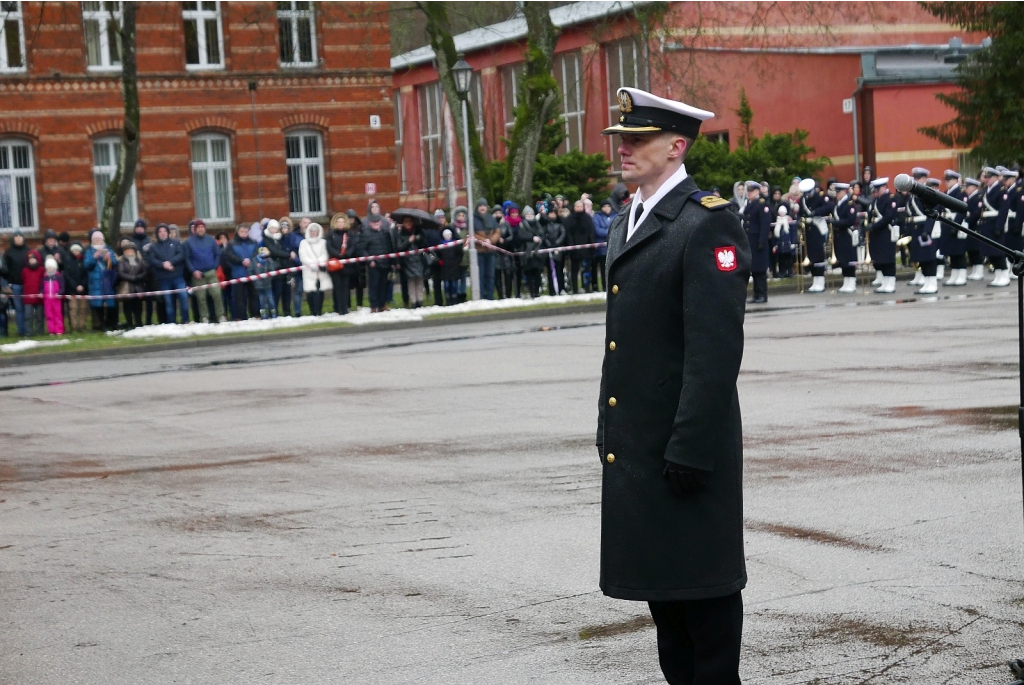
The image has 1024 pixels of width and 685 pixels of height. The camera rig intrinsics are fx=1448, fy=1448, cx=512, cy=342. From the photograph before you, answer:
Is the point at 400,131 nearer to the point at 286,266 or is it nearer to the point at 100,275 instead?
the point at 286,266

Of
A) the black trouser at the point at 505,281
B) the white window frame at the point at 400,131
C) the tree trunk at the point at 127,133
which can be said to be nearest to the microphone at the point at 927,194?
the black trouser at the point at 505,281

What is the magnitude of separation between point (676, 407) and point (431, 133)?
5322cm

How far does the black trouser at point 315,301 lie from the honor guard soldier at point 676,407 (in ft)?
73.0

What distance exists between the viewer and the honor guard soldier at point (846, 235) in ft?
87.0

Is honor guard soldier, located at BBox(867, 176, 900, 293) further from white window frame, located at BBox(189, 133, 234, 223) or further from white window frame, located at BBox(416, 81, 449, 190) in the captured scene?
white window frame, located at BBox(416, 81, 449, 190)

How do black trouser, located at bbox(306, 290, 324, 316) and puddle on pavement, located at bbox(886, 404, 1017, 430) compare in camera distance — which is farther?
black trouser, located at bbox(306, 290, 324, 316)

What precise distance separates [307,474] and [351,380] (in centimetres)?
610

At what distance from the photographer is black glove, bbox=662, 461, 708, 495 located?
13.3 ft

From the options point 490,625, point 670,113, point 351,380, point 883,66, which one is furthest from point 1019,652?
point 883,66

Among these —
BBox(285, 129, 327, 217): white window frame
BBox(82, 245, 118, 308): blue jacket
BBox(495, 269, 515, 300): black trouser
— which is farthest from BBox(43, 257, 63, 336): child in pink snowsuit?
BBox(285, 129, 327, 217): white window frame

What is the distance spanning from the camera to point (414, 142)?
58.0 m

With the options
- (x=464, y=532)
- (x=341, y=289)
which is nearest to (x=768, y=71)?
(x=341, y=289)

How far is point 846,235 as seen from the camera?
87.2 ft

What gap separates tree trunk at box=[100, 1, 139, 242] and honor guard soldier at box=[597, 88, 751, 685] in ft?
87.1
